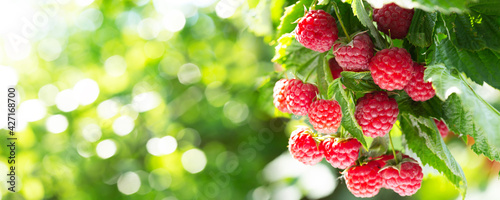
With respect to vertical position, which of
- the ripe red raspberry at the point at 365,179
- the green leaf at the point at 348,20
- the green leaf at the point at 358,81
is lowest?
the ripe red raspberry at the point at 365,179

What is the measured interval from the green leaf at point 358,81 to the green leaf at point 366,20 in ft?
0.10

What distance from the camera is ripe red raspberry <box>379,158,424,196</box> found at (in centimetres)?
44

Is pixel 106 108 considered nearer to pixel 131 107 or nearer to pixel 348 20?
pixel 131 107

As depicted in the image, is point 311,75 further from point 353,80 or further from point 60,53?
point 60,53

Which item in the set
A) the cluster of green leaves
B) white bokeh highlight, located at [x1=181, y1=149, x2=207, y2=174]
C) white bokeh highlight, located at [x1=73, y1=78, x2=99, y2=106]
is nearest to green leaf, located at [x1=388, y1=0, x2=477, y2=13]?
the cluster of green leaves

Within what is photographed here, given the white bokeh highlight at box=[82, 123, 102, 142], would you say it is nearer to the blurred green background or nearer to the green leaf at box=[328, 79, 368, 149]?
the blurred green background

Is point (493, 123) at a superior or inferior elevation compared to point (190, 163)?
superior

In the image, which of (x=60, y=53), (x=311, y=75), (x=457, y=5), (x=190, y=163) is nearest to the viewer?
(x=457, y=5)

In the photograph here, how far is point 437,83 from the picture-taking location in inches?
12.8

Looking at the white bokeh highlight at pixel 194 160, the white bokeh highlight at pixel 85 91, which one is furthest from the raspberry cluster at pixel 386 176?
the white bokeh highlight at pixel 85 91

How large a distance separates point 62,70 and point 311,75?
1.79 meters

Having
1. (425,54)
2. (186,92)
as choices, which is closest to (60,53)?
(186,92)

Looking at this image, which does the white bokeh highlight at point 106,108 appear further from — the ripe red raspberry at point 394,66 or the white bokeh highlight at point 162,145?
the ripe red raspberry at point 394,66

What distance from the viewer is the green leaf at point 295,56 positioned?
18.9 inches
